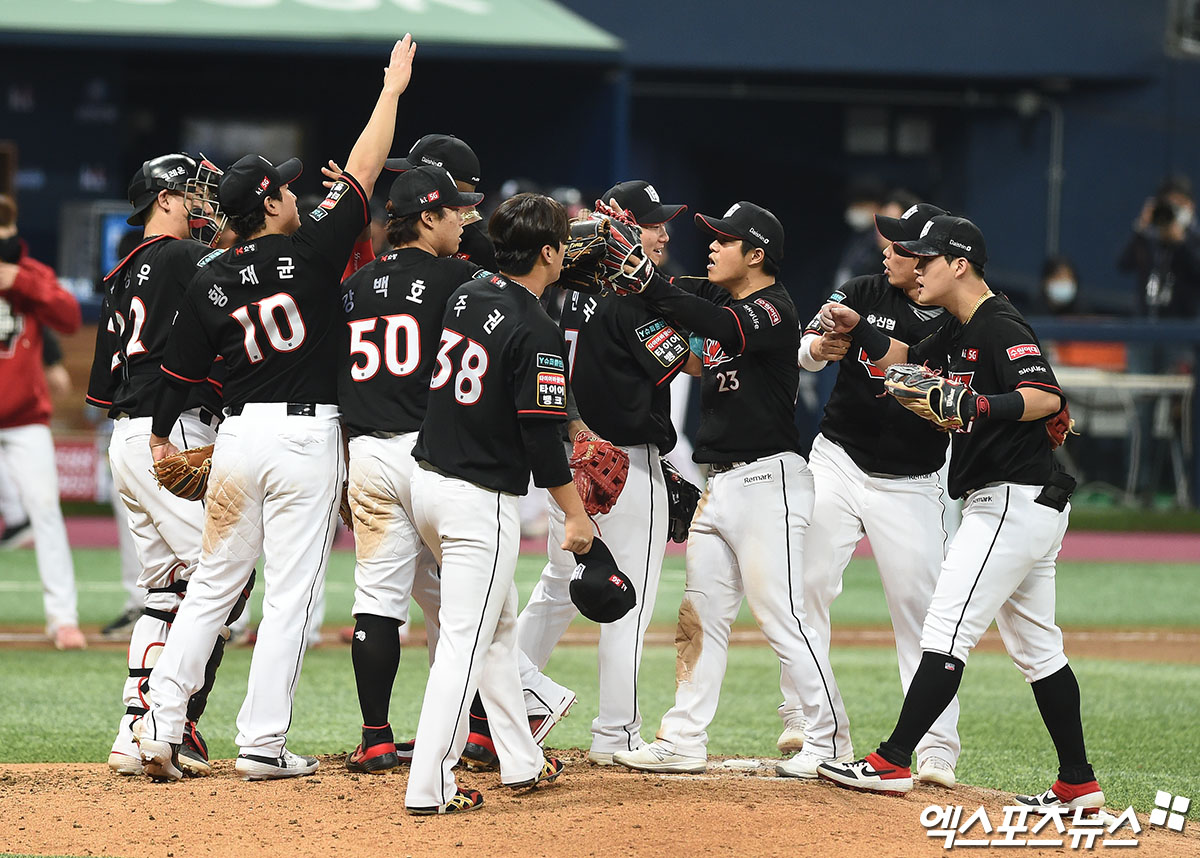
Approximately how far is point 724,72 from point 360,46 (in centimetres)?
483

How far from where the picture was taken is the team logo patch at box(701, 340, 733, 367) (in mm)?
5547

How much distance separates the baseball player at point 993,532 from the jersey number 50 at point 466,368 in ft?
4.95

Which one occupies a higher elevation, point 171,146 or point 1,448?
point 171,146

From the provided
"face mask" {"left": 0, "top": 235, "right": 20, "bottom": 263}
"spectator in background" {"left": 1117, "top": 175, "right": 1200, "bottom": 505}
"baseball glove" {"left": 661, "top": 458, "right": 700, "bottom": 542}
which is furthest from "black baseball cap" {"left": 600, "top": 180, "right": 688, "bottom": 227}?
"spectator in background" {"left": 1117, "top": 175, "right": 1200, "bottom": 505}

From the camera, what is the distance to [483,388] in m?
4.80

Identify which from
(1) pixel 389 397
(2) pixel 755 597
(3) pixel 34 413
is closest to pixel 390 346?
(1) pixel 389 397

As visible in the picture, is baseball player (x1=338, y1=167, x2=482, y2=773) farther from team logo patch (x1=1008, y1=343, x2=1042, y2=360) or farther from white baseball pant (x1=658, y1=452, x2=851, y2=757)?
team logo patch (x1=1008, y1=343, x2=1042, y2=360)

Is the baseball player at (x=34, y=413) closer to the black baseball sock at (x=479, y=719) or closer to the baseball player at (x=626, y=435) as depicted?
the black baseball sock at (x=479, y=719)

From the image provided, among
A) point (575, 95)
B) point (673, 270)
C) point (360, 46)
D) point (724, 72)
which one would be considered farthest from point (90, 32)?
point (724, 72)

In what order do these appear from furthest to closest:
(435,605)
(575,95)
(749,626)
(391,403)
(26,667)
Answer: (575,95) < (749,626) < (26,667) < (435,605) < (391,403)

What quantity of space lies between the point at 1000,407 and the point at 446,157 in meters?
2.09

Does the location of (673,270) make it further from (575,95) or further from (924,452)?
(924,452)

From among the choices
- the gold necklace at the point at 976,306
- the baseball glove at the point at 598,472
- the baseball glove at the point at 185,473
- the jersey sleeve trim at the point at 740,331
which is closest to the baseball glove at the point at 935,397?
the gold necklace at the point at 976,306

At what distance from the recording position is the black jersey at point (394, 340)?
521cm
